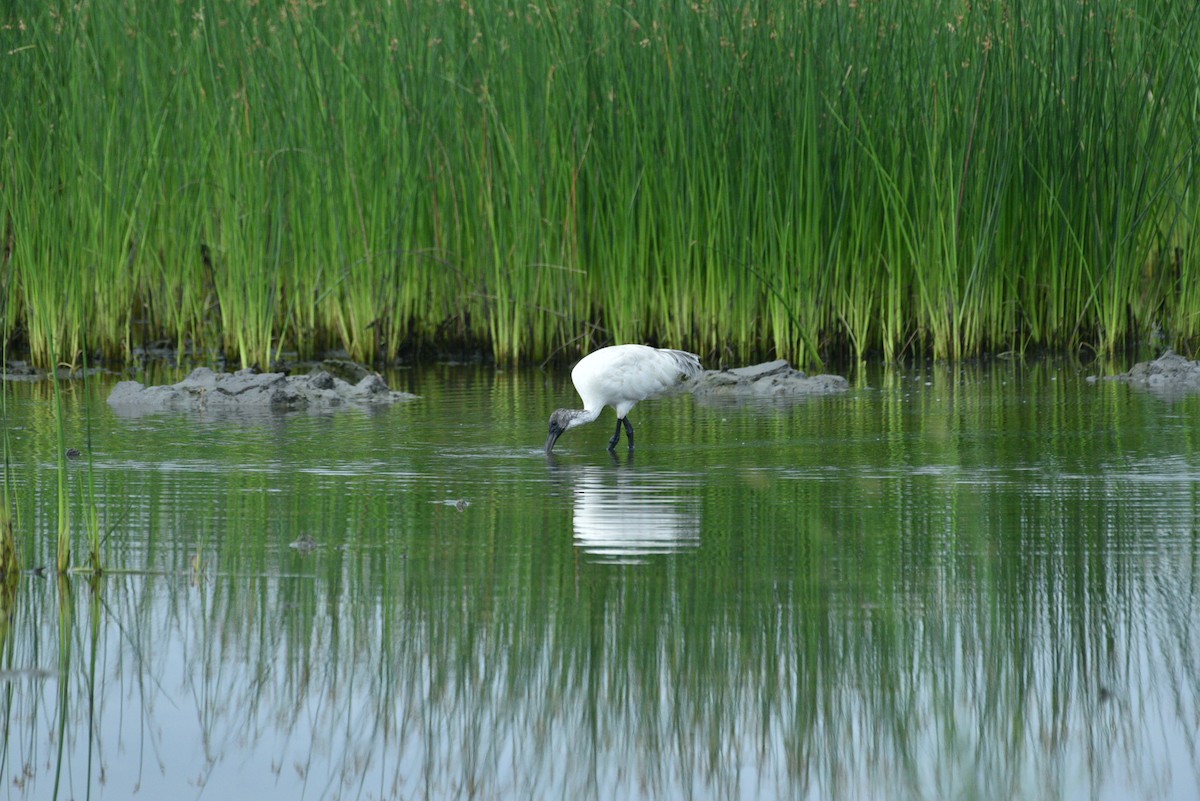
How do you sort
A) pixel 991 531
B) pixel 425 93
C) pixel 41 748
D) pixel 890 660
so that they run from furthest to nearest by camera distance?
pixel 425 93, pixel 991 531, pixel 890 660, pixel 41 748

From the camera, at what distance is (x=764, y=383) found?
8.52 m

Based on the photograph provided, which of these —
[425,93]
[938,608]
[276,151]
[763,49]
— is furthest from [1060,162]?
[938,608]

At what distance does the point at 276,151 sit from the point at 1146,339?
5074 mm

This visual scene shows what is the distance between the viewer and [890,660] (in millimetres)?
3408

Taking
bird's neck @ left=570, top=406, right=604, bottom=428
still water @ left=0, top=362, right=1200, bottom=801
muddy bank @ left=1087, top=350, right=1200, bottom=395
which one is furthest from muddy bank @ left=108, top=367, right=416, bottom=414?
muddy bank @ left=1087, top=350, right=1200, bottom=395

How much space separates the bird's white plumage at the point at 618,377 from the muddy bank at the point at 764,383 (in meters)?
1.43

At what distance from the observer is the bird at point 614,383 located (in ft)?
22.1

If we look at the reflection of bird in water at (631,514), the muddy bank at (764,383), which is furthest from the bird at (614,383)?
the muddy bank at (764,383)

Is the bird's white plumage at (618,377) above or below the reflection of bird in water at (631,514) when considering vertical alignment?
above

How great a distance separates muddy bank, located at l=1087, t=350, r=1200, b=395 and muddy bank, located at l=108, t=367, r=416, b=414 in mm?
3473

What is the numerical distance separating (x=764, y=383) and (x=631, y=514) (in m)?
3.50

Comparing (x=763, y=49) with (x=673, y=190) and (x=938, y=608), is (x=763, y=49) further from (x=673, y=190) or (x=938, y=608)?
(x=938, y=608)

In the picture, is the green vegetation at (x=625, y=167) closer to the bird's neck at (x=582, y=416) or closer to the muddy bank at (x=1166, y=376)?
the muddy bank at (x=1166, y=376)

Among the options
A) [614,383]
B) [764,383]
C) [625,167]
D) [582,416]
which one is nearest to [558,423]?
[582,416]
